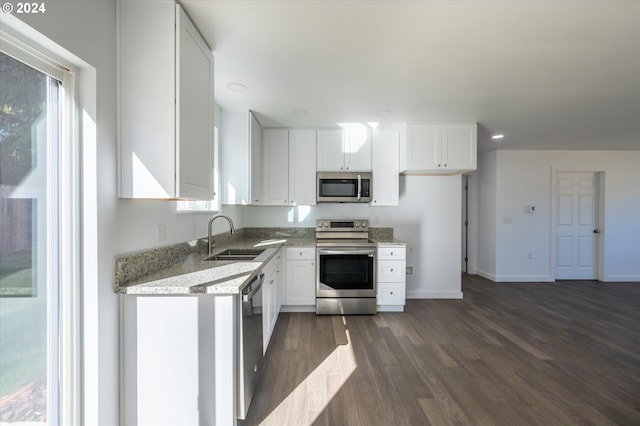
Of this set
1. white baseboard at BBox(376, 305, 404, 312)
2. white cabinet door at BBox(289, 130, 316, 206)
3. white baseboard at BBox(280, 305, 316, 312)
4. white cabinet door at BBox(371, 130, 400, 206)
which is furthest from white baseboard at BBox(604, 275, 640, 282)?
white cabinet door at BBox(289, 130, 316, 206)

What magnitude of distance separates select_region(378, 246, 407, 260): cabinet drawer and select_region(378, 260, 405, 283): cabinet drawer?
2.3 inches

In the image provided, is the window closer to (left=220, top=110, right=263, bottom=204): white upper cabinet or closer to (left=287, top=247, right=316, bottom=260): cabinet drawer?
(left=220, top=110, right=263, bottom=204): white upper cabinet

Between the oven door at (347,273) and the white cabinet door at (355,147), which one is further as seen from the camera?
the white cabinet door at (355,147)

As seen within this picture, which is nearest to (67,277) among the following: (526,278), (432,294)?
(432,294)

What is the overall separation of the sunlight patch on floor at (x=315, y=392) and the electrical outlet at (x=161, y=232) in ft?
4.57

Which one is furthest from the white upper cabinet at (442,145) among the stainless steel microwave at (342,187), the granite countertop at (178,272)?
the granite countertop at (178,272)

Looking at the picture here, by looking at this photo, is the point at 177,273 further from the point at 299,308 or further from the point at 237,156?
the point at 299,308

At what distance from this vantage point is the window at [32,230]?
1.03m

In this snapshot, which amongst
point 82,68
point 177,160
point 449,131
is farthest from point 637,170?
point 82,68

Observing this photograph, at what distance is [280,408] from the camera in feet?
5.83

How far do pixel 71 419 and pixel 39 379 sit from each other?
28 centimetres

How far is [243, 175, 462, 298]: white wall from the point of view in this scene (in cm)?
403

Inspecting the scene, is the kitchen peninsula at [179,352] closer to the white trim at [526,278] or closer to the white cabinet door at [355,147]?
the white cabinet door at [355,147]

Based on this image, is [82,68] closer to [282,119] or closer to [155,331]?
[155,331]
